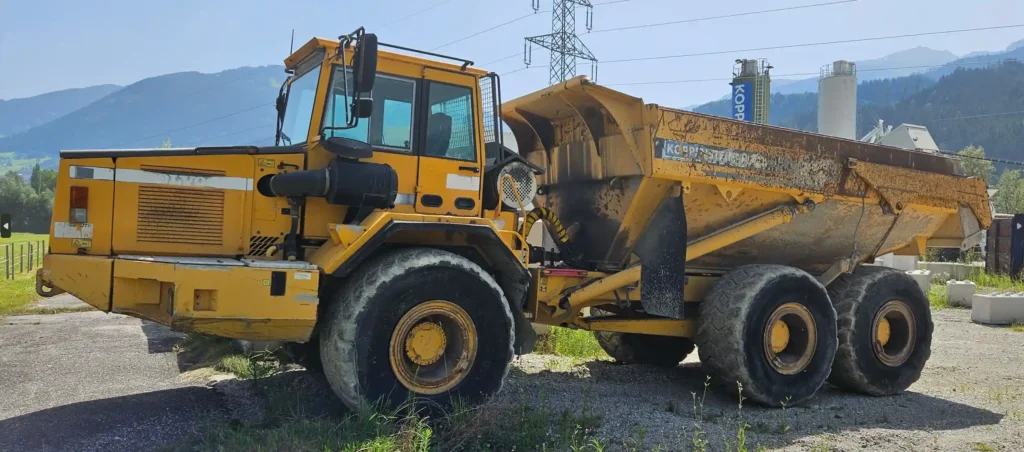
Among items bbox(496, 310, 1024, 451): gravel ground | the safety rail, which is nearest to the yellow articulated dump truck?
bbox(496, 310, 1024, 451): gravel ground

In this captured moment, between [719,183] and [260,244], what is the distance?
4.03 metres

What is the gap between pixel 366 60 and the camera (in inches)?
199

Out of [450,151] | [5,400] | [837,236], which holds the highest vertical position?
[450,151]

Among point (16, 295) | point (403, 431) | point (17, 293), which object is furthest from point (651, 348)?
point (17, 293)

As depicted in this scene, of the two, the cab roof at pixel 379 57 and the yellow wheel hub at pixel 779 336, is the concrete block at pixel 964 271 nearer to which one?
the yellow wheel hub at pixel 779 336

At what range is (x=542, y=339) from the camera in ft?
34.1

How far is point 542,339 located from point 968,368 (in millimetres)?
5375

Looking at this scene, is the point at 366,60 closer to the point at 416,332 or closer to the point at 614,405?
the point at 416,332

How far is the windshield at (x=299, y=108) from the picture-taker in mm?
5852

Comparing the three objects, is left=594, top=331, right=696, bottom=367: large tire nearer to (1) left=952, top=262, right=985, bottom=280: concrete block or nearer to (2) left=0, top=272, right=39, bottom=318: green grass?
(2) left=0, top=272, right=39, bottom=318: green grass

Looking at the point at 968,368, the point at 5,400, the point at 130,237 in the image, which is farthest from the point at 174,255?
the point at 968,368

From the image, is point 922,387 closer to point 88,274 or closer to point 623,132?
point 623,132

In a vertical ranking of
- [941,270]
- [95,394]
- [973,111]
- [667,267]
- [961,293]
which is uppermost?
[973,111]

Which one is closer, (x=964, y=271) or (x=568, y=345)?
(x=568, y=345)
